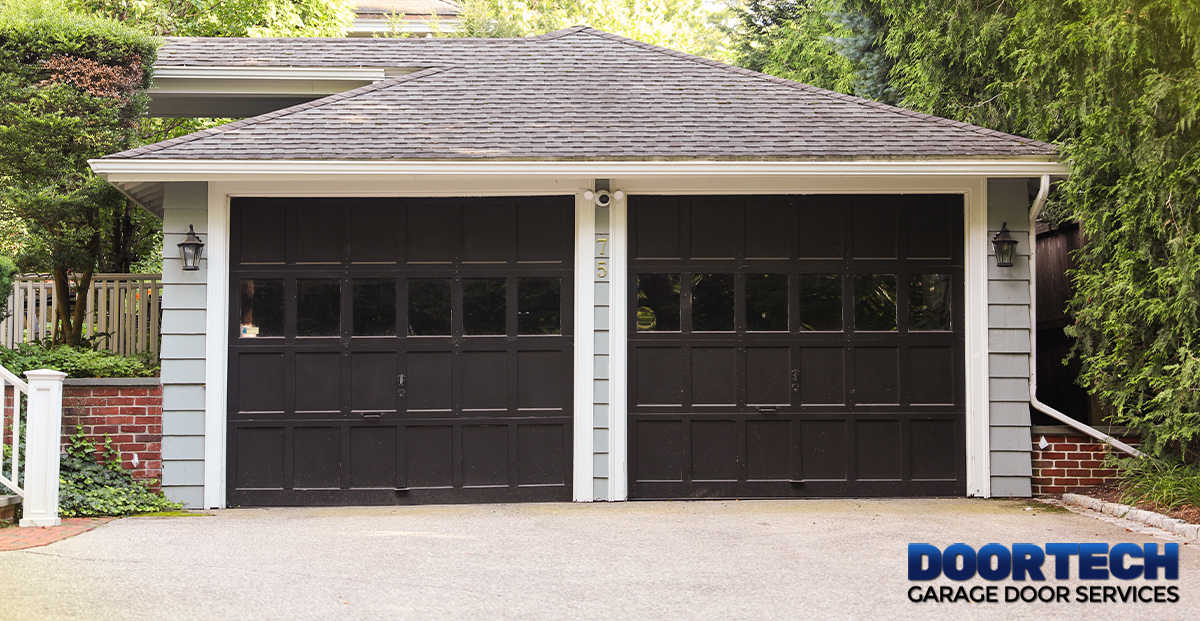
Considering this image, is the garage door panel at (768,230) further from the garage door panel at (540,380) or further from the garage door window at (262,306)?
the garage door window at (262,306)

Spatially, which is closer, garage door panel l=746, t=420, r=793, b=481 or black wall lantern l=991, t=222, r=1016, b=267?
black wall lantern l=991, t=222, r=1016, b=267

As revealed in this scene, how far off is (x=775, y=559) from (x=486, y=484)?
9.89 feet

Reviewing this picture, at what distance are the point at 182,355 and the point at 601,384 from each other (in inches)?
132

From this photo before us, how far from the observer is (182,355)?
788 cm

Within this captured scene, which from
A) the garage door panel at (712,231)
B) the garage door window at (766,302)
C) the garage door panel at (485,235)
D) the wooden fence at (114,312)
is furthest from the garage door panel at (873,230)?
the wooden fence at (114,312)

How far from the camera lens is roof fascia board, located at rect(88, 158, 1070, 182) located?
7.52m

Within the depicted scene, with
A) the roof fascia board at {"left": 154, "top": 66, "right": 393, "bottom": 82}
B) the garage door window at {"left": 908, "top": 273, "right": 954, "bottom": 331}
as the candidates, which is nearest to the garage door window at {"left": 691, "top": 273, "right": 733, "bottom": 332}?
the garage door window at {"left": 908, "top": 273, "right": 954, "bottom": 331}

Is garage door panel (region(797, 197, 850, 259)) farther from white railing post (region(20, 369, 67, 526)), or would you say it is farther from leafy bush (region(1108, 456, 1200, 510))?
white railing post (region(20, 369, 67, 526))

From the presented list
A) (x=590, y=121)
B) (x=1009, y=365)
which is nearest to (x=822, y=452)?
(x=1009, y=365)

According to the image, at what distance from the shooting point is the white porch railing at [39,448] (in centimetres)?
666

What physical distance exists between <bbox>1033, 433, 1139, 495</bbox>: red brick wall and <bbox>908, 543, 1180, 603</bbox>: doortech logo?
2275 mm

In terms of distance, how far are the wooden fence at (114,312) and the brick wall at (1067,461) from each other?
7.78m

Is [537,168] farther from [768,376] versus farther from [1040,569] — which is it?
[1040,569]

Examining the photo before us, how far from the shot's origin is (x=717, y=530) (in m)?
6.71
